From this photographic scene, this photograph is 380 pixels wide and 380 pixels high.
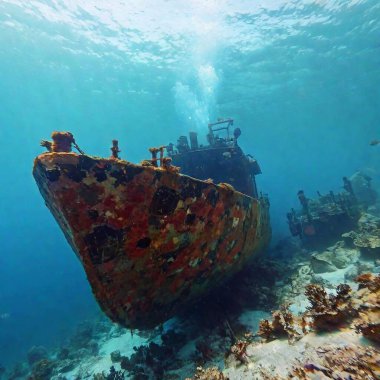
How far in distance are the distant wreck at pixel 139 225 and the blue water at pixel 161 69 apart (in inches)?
626

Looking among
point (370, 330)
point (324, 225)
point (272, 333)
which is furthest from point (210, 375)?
point (324, 225)

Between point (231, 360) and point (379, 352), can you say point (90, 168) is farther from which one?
point (379, 352)

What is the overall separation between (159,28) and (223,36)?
217 inches

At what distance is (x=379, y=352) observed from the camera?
299 cm

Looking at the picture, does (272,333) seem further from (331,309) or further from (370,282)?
(370,282)

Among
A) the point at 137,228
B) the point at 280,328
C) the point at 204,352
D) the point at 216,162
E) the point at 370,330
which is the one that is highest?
the point at 216,162

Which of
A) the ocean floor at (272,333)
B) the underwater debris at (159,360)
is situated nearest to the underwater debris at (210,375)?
the ocean floor at (272,333)

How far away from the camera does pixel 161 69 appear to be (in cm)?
2872

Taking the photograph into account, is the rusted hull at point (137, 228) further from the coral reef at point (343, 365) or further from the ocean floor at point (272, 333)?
the coral reef at point (343, 365)

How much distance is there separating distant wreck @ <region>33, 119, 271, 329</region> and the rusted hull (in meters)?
0.01

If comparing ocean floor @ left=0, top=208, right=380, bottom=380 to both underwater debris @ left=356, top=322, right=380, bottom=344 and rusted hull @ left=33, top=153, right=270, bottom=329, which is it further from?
rusted hull @ left=33, top=153, right=270, bottom=329

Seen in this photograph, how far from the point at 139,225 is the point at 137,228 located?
6cm

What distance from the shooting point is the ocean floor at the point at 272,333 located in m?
3.36

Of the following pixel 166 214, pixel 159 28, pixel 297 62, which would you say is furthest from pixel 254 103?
pixel 166 214
